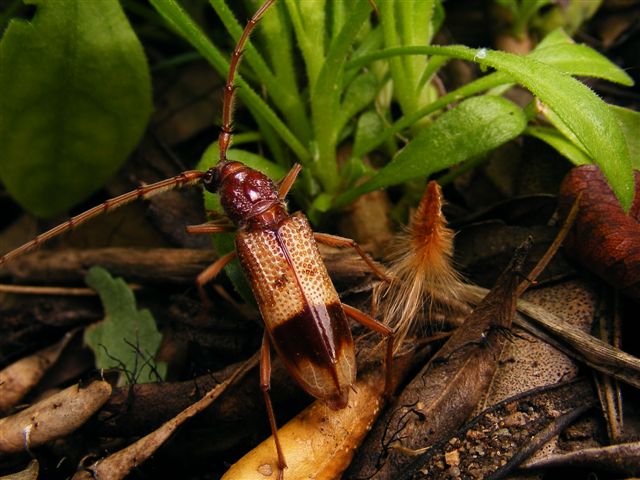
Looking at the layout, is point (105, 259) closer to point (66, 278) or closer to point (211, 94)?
point (66, 278)

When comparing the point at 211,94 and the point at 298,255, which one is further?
the point at 211,94

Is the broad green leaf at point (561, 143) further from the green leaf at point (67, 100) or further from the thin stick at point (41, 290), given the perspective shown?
the thin stick at point (41, 290)

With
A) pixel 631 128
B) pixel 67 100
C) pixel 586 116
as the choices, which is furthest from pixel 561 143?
pixel 67 100

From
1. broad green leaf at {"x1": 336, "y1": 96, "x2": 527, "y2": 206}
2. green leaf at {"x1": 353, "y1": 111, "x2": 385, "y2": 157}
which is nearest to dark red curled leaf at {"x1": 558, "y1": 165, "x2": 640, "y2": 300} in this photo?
broad green leaf at {"x1": 336, "y1": 96, "x2": 527, "y2": 206}

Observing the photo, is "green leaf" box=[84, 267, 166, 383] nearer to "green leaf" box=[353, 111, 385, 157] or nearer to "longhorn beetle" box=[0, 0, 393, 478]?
"longhorn beetle" box=[0, 0, 393, 478]

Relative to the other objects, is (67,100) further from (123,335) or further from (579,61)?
(579,61)

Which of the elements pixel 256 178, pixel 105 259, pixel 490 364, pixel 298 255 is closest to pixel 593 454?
pixel 490 364
